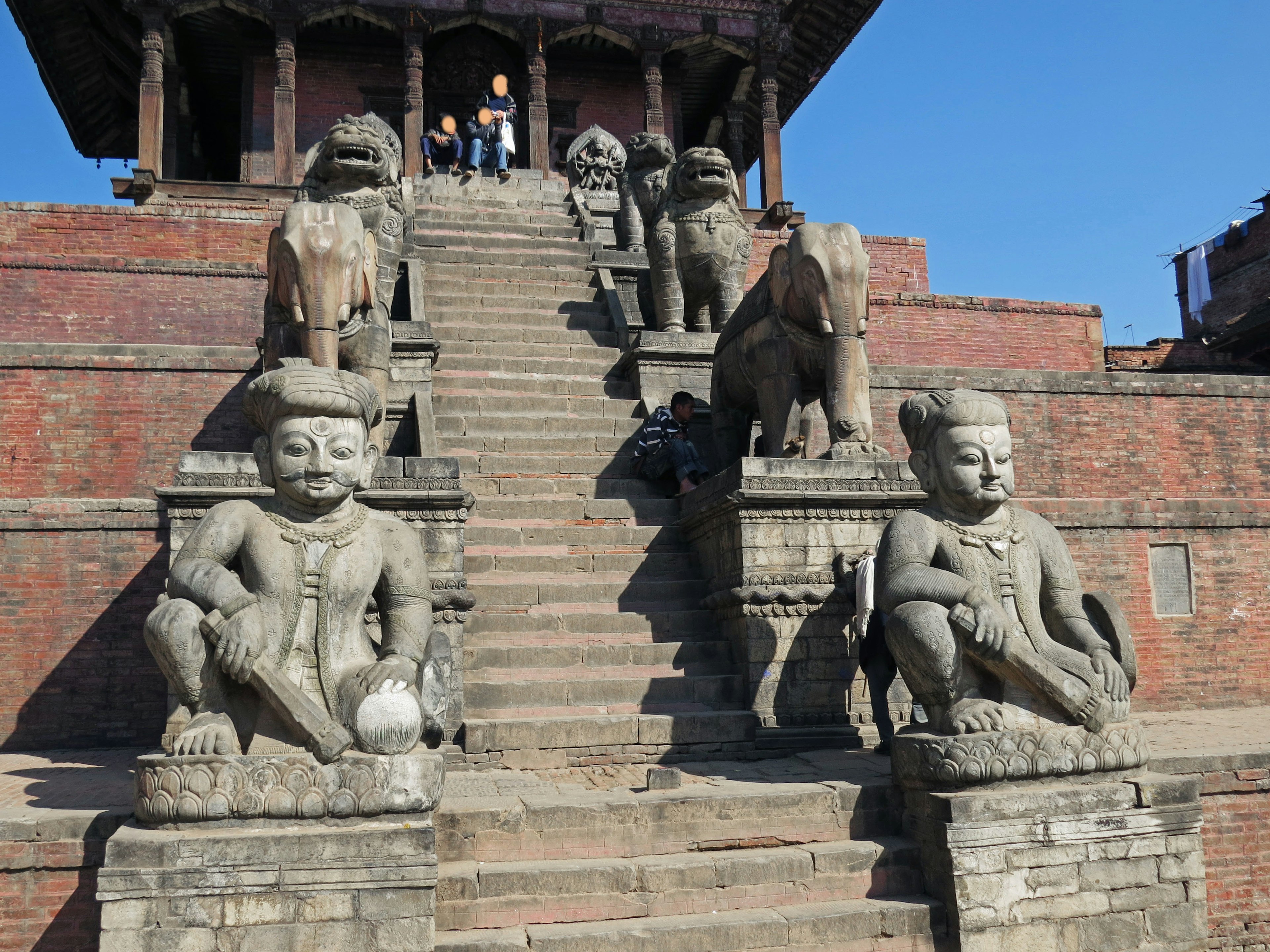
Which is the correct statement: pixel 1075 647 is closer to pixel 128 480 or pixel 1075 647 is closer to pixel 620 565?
pixel 620 565

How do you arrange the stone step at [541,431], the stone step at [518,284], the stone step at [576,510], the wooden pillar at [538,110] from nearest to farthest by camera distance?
the stone step at [576,510] < the stone step at [541,431] < the stone step at [518,284] < the wooden pillar at [538,110]

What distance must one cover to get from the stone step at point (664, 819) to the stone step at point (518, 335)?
5.88m

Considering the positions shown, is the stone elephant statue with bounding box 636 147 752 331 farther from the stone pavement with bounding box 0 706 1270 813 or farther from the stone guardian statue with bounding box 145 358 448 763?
the stone guardian statue with bounding box 145 358 448 763

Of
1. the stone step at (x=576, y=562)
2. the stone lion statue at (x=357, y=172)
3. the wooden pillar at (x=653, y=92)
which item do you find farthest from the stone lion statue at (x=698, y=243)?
the wooden pillar at (x=653, y=92)

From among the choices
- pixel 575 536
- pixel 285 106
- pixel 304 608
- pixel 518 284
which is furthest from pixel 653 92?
pixel 304 608

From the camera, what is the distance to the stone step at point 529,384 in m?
9.11

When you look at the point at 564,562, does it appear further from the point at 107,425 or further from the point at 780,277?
the point at 107,425

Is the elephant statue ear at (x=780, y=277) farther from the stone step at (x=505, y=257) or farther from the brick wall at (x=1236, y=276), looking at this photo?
the brick wall at (x=1236, y=276)

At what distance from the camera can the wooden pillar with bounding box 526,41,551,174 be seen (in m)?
18.4

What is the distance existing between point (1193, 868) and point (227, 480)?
513cm

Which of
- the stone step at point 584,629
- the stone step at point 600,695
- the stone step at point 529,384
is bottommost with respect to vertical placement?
the stone step at point 600,695

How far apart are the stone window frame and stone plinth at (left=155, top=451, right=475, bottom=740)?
6366 millimetres

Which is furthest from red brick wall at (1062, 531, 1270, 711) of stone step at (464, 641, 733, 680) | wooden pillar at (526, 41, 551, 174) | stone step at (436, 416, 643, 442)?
wooden pillar at (526, 41, 551, 174)

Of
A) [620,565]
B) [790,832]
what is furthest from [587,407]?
[790,832]
